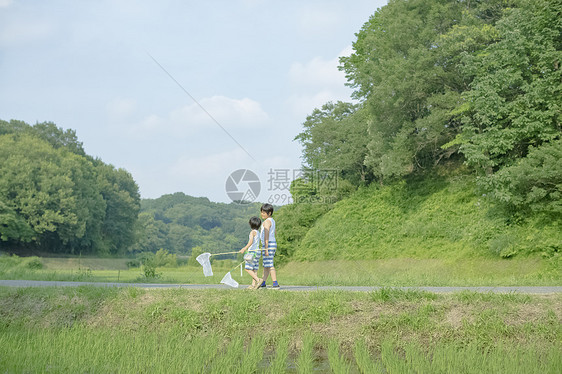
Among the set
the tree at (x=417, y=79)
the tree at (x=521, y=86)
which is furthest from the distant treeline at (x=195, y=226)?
the tree at (x=521, y=86)

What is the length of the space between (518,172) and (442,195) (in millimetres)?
10514

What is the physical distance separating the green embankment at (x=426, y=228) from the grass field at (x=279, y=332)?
42.5 feet

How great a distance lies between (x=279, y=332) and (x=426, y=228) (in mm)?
21107

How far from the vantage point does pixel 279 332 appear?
30.4ft

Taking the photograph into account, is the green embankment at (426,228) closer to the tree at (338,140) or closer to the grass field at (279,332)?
the tree at (338,140)

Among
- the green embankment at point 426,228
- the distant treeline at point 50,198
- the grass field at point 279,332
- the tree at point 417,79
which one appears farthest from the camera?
the distant treeline at point 50,198

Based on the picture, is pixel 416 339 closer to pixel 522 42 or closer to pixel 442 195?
pixel 522 42

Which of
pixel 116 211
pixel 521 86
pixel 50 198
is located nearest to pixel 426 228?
pixel 521 86

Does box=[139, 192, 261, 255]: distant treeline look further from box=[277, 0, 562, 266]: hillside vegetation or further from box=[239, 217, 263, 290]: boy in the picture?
box=[239, 217, 263, 290]: boy

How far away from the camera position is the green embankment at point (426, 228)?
2144 centimetres

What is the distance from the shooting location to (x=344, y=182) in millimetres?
39875

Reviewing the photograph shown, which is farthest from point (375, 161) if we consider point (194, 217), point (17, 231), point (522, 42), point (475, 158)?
point (194, 217)

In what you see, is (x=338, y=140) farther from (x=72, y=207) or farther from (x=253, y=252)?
(x=72, y=207)

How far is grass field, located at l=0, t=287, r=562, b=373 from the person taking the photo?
7426 millimetres
